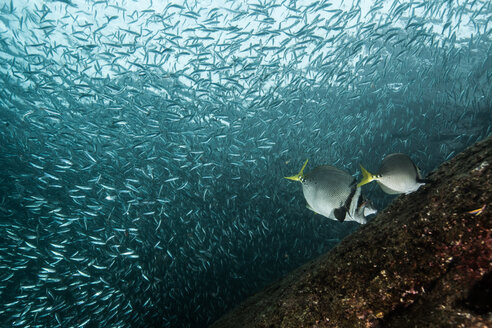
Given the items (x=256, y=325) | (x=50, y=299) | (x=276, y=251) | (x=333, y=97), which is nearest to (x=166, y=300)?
(x=50, y=299)

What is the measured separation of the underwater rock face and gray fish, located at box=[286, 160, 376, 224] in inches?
8.0

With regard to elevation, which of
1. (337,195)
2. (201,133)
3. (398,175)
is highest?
(201,133)

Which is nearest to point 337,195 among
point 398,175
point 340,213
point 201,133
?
point 340,213

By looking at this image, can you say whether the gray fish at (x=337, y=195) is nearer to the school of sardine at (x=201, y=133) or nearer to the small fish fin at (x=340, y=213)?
the small fish fin at (x=340, y=213)

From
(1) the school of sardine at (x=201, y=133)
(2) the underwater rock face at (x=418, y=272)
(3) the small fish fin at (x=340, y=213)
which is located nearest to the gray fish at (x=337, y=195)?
(3) the small fish fin at (x=340, y=213)

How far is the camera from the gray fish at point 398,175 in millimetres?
1729

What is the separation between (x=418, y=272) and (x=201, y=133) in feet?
58.6

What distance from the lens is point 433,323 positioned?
1105 millimetres

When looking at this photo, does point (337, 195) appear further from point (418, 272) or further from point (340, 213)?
point (418, 272)

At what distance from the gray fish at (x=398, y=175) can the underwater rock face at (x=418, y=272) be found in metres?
0.14

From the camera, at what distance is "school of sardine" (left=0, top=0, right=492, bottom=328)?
1124cm

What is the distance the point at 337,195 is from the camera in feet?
5.94

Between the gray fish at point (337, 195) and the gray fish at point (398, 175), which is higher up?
the gray fish at point (398, 175)

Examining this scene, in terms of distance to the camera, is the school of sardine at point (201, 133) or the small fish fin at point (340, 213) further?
the school of sardine at point (201, 133)
